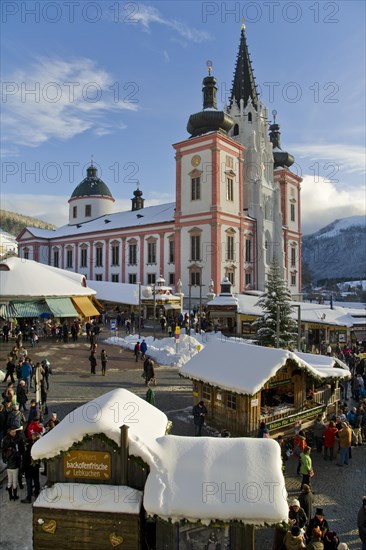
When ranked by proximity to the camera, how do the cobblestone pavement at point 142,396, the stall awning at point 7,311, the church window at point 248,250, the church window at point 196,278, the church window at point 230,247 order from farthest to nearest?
the church window at point 248,250, the church window at point 230,247, the church window at point 196,278, the stall awning at point 7,311, the cobblestone pavement at point 142,396

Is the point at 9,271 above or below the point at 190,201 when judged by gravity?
below

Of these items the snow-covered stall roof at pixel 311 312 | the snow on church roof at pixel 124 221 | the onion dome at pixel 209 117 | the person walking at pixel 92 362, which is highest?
the onion dome at pixel 209 117

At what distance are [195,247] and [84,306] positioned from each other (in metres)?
17.0

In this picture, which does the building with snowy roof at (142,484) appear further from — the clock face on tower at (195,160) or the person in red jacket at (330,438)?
the clock face on tower at (195,160)

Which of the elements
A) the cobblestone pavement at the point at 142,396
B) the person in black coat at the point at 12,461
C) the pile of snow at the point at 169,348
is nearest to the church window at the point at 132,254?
the cobblestone pavement at the point at 142,396

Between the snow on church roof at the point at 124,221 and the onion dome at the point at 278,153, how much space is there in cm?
1788

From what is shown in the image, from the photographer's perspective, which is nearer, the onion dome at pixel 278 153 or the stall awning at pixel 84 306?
the stall awning at pixel 84 306

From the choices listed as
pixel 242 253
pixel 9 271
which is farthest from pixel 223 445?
pixel 242 253

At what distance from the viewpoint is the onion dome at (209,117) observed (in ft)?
152

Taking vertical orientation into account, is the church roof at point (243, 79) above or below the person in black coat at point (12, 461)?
above

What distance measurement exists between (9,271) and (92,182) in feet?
158

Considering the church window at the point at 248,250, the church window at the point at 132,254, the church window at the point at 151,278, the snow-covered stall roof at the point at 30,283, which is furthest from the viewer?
the church window at the point at 132,254

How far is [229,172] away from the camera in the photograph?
46.9 m

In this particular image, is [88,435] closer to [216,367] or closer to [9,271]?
[216,367]
